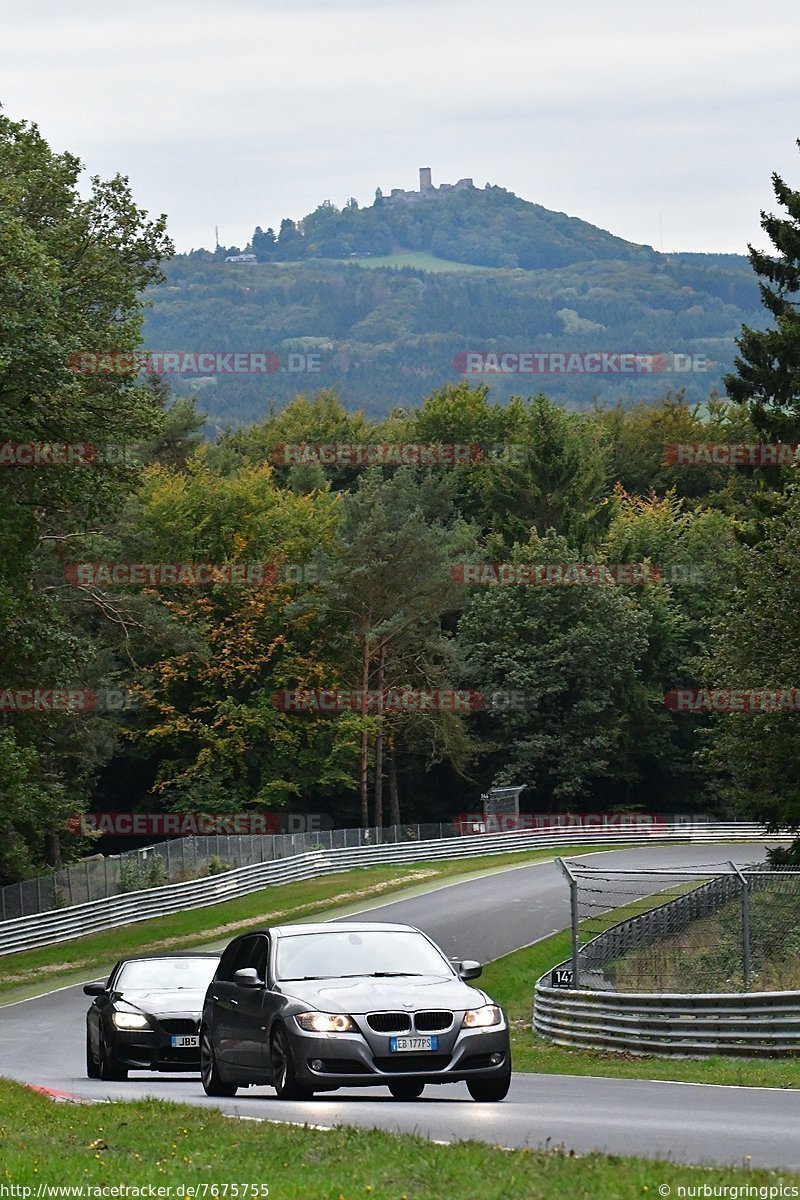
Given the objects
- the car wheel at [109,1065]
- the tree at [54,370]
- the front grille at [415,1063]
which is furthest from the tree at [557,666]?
the front grille at [415,1063]

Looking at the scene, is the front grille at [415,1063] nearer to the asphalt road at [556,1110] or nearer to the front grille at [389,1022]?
the front grille at [389,1022]

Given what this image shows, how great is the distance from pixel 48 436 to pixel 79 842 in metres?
22.1

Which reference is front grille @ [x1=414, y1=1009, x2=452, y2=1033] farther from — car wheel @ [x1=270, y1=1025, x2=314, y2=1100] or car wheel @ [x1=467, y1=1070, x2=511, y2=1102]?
car wheel @ [x1=270, y1=1025, x2=314, y2=1100]

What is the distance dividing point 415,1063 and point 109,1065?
21.7 ft

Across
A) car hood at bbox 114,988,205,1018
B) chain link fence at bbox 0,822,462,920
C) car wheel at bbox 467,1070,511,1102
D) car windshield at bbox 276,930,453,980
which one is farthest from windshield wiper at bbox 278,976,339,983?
chain link fence at bbox 0,822,462,920

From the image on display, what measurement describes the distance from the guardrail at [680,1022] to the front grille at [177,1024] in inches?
224

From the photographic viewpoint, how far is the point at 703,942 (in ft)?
74.3

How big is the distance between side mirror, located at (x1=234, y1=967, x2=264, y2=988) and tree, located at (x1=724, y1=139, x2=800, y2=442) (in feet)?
120

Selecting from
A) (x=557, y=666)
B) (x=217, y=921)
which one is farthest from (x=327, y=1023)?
(x=557, y=666)

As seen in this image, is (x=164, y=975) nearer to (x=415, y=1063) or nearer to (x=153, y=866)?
(x=415, y=1063)

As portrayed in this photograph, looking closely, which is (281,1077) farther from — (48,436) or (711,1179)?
(48,436)

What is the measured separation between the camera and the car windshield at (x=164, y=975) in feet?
63.0

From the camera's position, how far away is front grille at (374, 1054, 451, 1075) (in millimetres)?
12945

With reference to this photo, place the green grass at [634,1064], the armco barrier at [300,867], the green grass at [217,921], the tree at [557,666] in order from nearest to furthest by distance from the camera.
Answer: the green grass at [634,1064] → the green grass at [217,921] → the armco barrier at [300,867] → the tree at [557,666]
